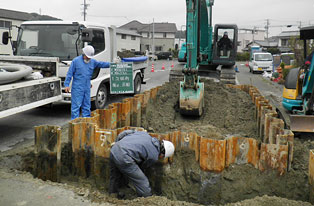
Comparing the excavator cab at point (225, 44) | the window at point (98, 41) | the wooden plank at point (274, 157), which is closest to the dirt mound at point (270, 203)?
the wooden plank at point (274, 157)

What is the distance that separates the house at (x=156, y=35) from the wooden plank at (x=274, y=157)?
54.6 meters

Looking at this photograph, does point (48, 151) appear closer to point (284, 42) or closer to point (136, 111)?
point (136, 111)

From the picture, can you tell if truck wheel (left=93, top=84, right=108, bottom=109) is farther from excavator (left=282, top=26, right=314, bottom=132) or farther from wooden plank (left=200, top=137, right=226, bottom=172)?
excavator (left=282, top=26, right=314, bottom=132)

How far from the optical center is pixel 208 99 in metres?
8.47

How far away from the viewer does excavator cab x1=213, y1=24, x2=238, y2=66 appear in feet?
37.3

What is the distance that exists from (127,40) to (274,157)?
160 feet

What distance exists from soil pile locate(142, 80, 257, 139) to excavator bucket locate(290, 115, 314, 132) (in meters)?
0.88

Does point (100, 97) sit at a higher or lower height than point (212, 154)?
higher

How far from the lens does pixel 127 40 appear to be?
51250mm

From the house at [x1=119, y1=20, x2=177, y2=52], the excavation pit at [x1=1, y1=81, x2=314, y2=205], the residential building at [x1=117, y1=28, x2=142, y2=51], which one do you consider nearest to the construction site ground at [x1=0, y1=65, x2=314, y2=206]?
the excavation pit at [x1=1, y1=81, x2=314, y2=205]

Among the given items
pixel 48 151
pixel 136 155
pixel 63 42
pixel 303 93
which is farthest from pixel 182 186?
pixel 63 42

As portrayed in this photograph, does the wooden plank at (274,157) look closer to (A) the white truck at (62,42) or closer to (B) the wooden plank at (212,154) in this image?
(B) the wooden plank at (212,154)

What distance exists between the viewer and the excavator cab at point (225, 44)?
11354mm

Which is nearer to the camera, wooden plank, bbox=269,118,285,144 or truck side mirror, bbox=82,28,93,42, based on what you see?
wooden plank, bbox=269,118,285,144
